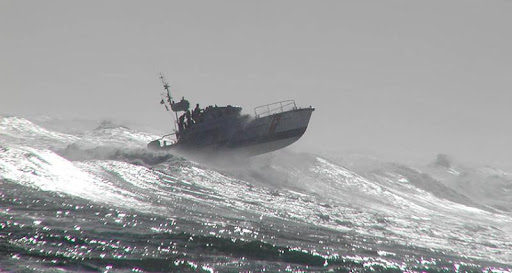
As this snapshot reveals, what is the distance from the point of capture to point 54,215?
10.9 m

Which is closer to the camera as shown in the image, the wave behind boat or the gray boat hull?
the wave behind boat

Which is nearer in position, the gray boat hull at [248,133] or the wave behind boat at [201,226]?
the wave behind boat at [201,226]

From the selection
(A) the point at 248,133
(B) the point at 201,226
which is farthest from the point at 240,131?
(B) the point at 201,226

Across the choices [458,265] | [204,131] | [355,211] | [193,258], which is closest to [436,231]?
[355,211]

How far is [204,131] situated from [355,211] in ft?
61.4

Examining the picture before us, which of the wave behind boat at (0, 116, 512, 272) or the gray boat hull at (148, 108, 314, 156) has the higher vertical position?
the gray boat hull at (148, 108, 314, 156)

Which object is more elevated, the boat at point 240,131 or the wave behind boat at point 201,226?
the boat at point 240,131

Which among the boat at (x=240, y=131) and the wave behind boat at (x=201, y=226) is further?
the boat at (x=240, y=131)

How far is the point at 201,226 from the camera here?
1212cm

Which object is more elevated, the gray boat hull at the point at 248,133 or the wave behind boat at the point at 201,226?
the gray boat hull at the point at 248,133

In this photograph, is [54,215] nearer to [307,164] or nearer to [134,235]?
[134,235]

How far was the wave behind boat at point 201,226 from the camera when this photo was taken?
874 cm

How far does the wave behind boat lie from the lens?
8742 mm

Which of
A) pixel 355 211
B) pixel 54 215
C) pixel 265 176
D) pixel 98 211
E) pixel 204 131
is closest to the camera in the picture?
pixel 54 215
